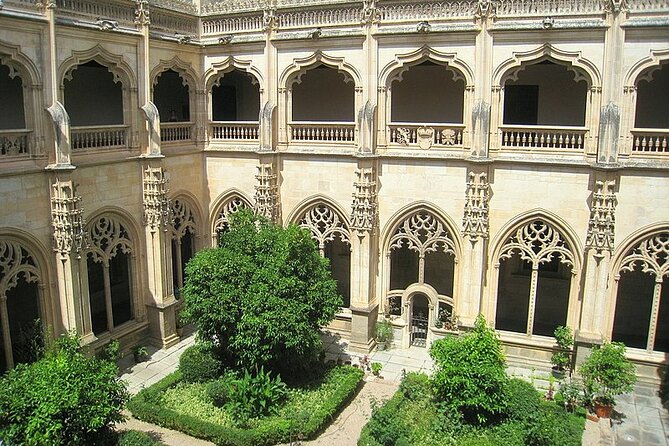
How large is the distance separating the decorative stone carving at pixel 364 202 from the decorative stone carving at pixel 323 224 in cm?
114

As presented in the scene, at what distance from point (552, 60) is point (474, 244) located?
634cm

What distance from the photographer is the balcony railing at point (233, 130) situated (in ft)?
74.6

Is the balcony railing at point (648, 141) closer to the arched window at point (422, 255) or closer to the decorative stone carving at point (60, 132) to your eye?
the arched window at point (422, 255)

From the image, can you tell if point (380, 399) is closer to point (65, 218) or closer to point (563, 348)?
point (563, 348)

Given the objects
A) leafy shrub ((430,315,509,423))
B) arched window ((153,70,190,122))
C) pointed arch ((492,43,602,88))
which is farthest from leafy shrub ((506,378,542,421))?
arched window ((153,70,190,122))

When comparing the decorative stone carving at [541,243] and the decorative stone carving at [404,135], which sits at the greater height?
the decorative stone carving at [404,135]

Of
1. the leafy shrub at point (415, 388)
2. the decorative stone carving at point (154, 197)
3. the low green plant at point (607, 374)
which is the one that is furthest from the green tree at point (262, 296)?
the low green plant at point (607, 374)

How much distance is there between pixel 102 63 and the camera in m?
19.3

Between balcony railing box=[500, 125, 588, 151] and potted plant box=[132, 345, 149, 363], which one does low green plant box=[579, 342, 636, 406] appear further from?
potted plant box=[132, 345, 149, 363]

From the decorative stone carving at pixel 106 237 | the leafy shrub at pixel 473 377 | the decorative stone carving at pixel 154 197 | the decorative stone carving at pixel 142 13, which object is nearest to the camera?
the leafy shrub at pixel 473 377

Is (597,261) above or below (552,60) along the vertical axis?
below

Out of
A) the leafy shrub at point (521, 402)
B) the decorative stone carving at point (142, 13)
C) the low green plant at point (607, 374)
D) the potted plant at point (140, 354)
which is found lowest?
the potted plant at point (140, 354)

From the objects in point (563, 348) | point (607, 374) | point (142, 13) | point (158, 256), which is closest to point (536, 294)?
point (563, 348)

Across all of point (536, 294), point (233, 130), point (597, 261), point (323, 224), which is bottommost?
point (536, 294)
